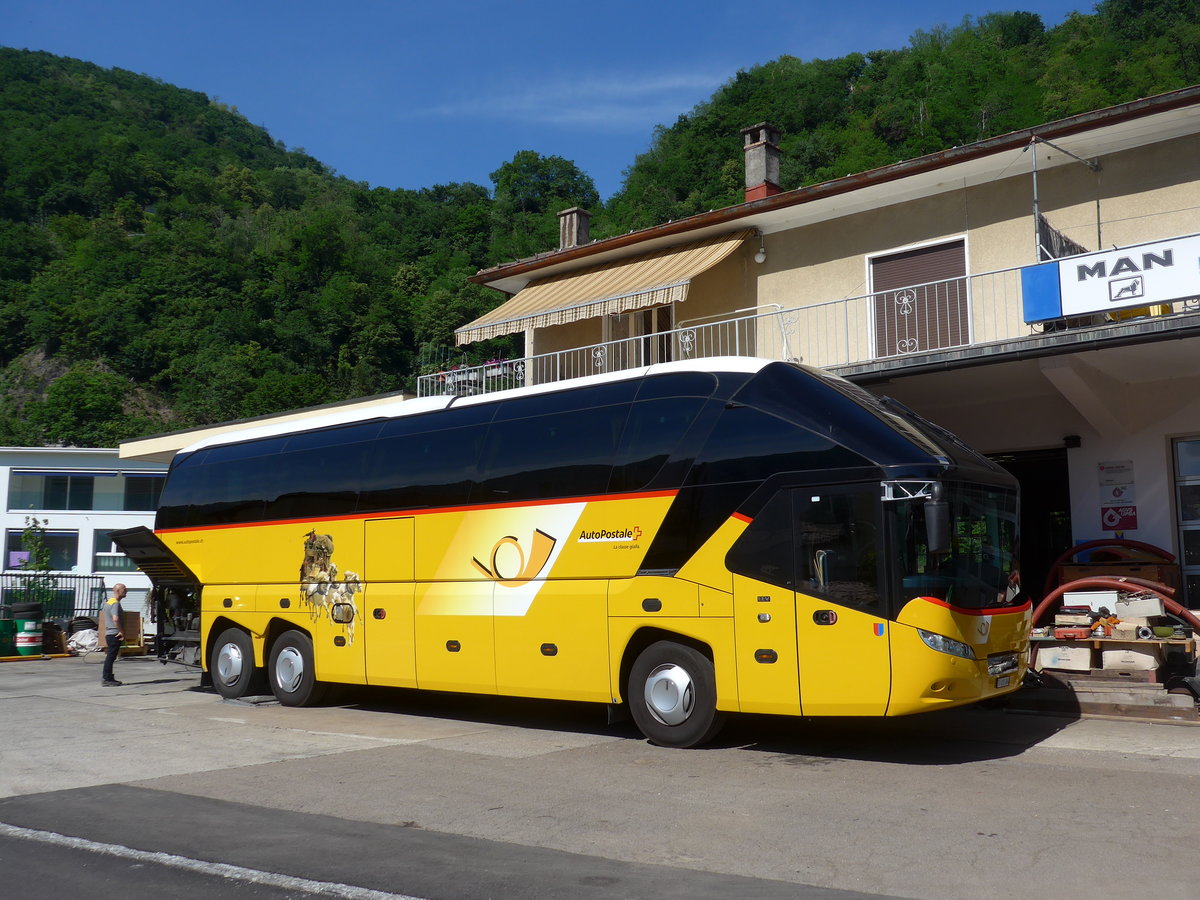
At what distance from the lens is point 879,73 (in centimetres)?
6316

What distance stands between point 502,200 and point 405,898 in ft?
274

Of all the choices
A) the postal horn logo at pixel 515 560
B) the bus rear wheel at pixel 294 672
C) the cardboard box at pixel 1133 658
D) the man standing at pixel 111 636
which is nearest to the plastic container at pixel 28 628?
the man standing at pixel 111 636

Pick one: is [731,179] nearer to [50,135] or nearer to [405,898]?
[405,898]

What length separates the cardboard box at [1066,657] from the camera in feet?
40.3

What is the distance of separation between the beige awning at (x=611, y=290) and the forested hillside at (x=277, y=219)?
29.3 metres

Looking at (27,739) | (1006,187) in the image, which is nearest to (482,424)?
(27,739)

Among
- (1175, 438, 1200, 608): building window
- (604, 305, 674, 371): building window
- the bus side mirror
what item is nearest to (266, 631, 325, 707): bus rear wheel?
(604, 305, 674, 371): building window

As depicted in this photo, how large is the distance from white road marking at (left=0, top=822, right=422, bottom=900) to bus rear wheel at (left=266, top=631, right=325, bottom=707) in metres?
7.12

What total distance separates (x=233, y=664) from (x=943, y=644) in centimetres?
1041

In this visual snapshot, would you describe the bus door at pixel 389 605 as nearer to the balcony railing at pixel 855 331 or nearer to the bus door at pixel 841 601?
the balcony railing at pixel 855 331

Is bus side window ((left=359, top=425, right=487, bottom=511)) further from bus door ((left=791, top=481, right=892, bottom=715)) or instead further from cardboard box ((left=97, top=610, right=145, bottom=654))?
cardboard box ((left=97, top=610, right=145, bottom=654))

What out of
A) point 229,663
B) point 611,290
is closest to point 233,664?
point 229,663

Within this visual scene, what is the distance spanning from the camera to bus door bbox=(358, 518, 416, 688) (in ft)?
41.9

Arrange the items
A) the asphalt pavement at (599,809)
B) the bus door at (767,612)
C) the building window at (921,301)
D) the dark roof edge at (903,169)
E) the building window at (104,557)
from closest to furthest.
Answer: the asphalt pavement at (599,809)
the bus door at (767,612)
the dark roof edge at (903,169)
the building window at (921,301)
the building window at (104,557)
